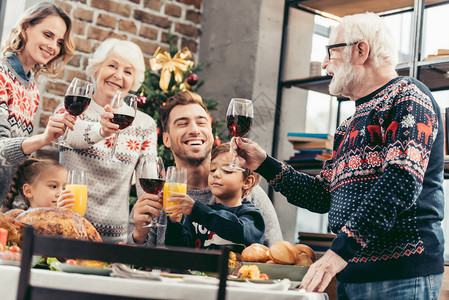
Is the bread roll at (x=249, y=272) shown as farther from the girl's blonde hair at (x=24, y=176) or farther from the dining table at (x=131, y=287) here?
the girl's blonde hair at (x=24, y=176)

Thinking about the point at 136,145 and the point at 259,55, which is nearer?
the point at 136,145

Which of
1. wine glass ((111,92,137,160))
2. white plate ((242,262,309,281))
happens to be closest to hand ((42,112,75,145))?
wine glass ((111,92,137,160))

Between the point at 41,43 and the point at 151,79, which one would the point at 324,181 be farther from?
the point at 151,79

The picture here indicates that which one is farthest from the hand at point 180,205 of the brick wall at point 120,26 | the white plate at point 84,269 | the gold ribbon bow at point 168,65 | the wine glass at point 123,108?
the brick wall at point 120,26

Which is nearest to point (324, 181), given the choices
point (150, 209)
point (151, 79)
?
point (150, 209)

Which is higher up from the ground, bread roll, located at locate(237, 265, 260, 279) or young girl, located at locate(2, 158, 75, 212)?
young girl, located at locate(2, 158, 75, 212)

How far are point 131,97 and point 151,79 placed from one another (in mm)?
1935

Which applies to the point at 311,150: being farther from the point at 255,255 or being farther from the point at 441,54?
the point at 255,255

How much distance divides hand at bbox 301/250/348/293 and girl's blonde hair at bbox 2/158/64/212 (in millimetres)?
1522

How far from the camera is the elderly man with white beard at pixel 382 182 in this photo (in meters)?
1.49

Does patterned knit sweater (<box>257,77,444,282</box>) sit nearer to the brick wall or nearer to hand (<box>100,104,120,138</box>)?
hand (<box>100,104,120,138</box>)

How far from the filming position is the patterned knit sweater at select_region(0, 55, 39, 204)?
2.30 metres

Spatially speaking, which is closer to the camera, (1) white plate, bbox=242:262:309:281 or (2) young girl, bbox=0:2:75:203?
(1) white plate, bbox=242:262:309:281

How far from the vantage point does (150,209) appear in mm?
1843
